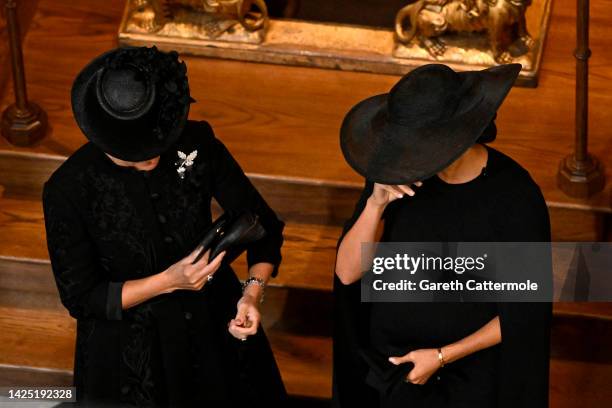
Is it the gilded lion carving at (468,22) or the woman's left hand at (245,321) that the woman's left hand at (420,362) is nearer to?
the woman's left hand at (245,321)

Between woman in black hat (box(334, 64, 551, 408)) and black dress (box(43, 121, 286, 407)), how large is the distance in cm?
31

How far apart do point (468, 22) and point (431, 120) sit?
1.78 meters

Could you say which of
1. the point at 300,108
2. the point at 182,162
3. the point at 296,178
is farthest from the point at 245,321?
the point at 300,108

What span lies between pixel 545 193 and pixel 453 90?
1472mm

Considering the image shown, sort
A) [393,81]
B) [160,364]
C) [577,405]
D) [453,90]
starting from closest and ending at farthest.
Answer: [453,90] → [160,364] → [577,405] → [393,81]

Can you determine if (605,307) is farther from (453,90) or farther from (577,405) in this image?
(453,90)

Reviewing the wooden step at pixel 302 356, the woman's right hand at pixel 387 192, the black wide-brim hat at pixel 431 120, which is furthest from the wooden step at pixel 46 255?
the black wide-brim hat at pixel 431 120

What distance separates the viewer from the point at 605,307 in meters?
4.69

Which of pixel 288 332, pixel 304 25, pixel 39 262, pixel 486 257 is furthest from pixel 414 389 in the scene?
pixel 304 25

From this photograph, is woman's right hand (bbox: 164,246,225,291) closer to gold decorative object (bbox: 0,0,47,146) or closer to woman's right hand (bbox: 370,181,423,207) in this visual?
woman's right hand (bbox: 370,181,423,207)

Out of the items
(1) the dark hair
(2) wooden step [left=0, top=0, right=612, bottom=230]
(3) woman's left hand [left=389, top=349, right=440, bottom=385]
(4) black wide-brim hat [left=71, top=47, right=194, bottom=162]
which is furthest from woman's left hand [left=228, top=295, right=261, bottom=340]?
(2) wooden step [left=0, top=0, right=612, bottom=230]

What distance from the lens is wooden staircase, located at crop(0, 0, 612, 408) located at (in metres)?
4.70

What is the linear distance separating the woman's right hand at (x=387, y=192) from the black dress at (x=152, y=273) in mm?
449

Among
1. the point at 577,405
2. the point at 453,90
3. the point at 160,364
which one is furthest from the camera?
the point at 577,405
